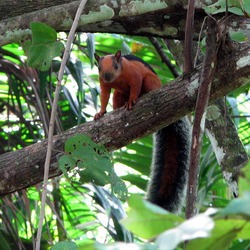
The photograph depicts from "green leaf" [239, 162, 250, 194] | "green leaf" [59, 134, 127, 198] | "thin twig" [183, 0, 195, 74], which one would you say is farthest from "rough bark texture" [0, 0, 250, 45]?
"green leaf" [239, 162, 250, 194]

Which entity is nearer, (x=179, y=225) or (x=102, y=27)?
(x=179, y=225)

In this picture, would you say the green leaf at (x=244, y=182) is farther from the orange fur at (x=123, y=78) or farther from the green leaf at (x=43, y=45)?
the orange fur at (x=123, y=78)

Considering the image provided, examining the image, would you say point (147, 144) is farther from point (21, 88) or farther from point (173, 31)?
point (173, 31)

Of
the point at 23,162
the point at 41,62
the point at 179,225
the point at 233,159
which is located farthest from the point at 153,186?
the point at 179,225

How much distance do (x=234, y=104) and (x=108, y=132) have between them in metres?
1.53

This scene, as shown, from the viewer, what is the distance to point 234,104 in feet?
12.8

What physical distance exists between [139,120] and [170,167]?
0.64 m

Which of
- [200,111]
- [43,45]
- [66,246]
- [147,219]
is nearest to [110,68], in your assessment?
[43,45]

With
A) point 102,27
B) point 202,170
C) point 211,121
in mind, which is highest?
point 102,27

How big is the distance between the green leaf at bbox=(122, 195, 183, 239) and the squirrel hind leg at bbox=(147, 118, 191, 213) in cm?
207

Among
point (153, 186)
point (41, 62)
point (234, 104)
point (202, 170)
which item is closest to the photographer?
point (41, 62)

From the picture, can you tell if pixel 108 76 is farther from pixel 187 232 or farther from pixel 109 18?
pixel 187 232

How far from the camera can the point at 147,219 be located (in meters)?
0.73

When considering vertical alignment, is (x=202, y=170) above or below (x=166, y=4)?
below
